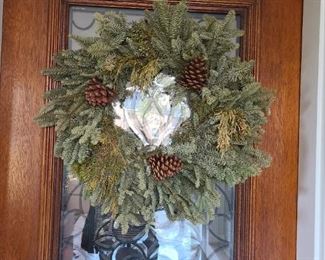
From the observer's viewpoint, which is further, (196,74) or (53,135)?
(53,135)

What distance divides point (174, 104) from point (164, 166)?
15cm

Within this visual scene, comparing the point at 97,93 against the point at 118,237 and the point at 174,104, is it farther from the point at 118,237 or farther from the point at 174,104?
the point at 118,237

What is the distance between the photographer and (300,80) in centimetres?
120

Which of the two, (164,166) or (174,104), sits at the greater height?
(174,104)

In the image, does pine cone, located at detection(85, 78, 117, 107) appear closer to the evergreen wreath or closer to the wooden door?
the evergreen wreath

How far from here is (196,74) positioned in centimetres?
98

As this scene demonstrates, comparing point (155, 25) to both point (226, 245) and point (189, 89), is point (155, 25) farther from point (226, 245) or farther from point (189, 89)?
point (226, 245)

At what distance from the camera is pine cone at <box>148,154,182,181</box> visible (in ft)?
3.15

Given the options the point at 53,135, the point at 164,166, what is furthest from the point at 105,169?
the point at 53,135

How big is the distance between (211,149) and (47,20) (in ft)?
1.75

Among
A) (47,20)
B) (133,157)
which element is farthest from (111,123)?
(47,20)

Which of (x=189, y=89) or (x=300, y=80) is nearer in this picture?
(x=189, y=89)

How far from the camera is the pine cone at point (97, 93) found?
970mm

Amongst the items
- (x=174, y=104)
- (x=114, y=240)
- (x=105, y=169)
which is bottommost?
(x=114, y=240)
